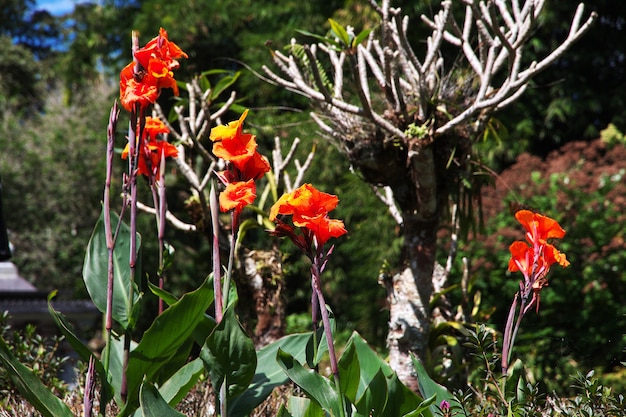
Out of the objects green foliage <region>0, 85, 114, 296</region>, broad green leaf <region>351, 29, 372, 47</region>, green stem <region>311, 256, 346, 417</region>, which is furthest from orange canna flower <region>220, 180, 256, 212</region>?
green foliage <region>0, 85, 114, 296</region>

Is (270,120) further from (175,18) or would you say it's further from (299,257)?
(175,18)

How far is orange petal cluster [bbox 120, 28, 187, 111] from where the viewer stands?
2051 millimetres

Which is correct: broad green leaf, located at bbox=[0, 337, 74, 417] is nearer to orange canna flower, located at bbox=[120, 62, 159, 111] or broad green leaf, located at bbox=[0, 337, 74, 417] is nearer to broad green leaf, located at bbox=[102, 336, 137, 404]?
broad green leaf, located at bbox=[102, 336, 137, 404]

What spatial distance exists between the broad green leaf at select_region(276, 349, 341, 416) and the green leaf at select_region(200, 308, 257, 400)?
10 cm

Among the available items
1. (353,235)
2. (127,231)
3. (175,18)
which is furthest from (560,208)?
(175,18)

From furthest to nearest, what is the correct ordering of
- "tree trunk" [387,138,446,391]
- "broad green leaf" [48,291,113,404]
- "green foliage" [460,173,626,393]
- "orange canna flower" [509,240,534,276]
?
1. "green foliage" [460,173,626,393]
2. "tree trunk" [387,138,446,391]
3. "orange canna flower" [509,240,534,276]
4. "broad green leaf" [48,291,113,404]

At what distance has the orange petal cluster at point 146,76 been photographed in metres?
2.05

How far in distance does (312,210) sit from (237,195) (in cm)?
22

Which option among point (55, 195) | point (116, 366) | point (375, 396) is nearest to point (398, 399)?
point (375, 396)

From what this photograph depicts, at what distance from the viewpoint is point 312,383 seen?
1.86 meters

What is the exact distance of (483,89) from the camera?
9.89 ft

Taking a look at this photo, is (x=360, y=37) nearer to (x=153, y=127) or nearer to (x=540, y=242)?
(x=153, y=127)

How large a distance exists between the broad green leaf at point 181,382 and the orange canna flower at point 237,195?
1.82 feet

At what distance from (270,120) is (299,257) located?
2030mm
